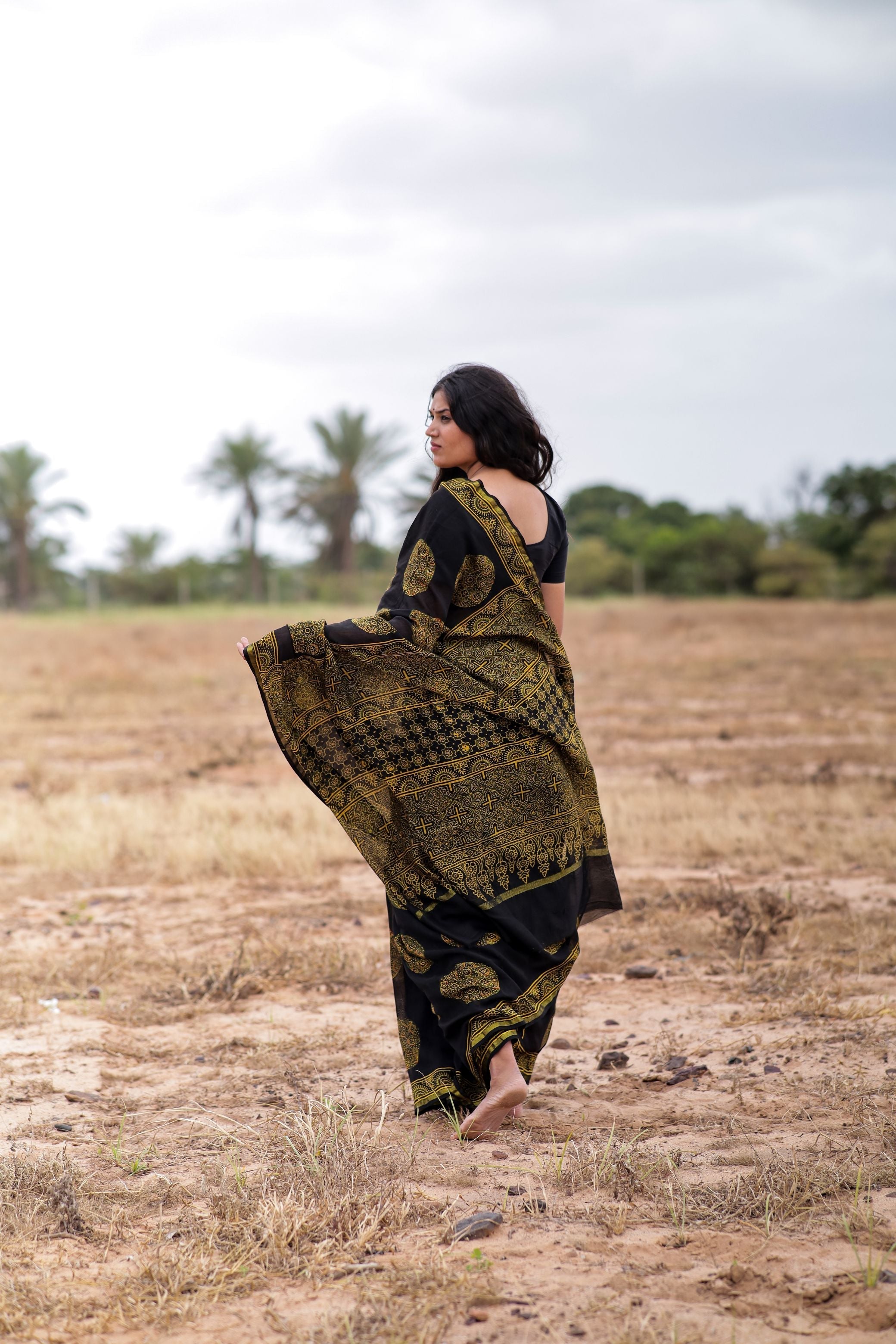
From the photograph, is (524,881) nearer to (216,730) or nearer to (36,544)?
(216,730)

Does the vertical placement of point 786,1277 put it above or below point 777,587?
below

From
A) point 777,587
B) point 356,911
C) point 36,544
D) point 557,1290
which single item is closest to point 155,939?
point 356,911

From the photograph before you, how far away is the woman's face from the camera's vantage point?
3.02m

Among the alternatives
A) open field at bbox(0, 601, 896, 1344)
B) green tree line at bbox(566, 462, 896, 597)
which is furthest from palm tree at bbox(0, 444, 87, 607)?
open field at bbox(0, 601, 896, 1344)

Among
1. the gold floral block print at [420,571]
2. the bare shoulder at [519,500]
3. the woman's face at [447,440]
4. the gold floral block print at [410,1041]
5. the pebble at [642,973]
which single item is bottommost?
the pebble at [642,973]

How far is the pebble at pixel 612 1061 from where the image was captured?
3.43 meters

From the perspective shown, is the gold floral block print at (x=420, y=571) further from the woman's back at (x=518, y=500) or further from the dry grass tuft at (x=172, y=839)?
the dry grass tuft at (x=172, y=839)

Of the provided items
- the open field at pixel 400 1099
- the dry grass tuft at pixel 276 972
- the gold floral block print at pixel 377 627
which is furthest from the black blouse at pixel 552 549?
the dry grass tuft at pixel 276 972

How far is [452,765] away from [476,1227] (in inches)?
42.0

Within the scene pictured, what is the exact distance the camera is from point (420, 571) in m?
2.88

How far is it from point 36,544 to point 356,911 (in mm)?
42080

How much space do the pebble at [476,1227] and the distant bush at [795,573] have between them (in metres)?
36.8

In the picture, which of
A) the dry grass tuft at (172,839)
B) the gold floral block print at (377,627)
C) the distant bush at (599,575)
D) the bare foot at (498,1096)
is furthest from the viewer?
the distant bush at (599,575)

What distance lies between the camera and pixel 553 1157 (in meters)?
2.65
